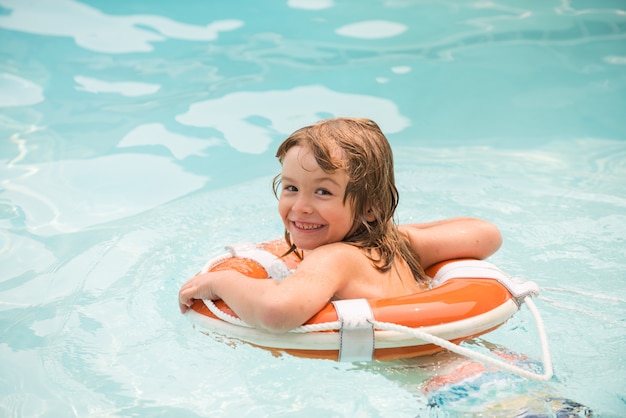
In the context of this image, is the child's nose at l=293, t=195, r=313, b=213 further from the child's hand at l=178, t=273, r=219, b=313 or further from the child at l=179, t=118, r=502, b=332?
the child's hand at l=178, t=273, r=219, b=313

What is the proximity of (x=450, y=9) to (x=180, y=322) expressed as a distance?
13.4 feet

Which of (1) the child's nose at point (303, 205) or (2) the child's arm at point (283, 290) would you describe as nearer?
(2) the child's arm at point (283, 290)

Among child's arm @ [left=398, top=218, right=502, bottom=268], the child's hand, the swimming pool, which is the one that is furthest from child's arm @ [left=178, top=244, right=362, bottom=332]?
child's arm @ [left=398, top=218, right=502, bottom=268]

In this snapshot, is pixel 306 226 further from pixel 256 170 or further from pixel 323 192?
pixel 256 170

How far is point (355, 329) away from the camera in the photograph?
7.77ft

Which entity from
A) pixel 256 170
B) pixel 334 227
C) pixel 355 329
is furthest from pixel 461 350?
pixel 256 170

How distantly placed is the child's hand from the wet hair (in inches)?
17.8

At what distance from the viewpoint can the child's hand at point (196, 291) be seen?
8.41 ft

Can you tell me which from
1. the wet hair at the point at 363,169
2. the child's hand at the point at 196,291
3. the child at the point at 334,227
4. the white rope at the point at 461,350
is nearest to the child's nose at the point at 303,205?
the child at the point at 334,227

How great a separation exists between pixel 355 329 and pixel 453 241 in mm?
702

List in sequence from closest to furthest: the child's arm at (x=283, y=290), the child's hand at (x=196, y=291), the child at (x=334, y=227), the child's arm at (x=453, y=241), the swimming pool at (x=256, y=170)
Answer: the child's arm at (x=283, y=290) → the child at (x=334, y=227) → the child's hand at (x=196, y=291) → the swimming pool at (x=256, y=170) → the child's arm at (x=453, y=241)

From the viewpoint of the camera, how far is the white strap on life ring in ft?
7.76

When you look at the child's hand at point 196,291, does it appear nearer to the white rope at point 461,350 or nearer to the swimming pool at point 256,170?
the swimming pool at point 256,170

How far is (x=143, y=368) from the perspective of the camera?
110 inches
